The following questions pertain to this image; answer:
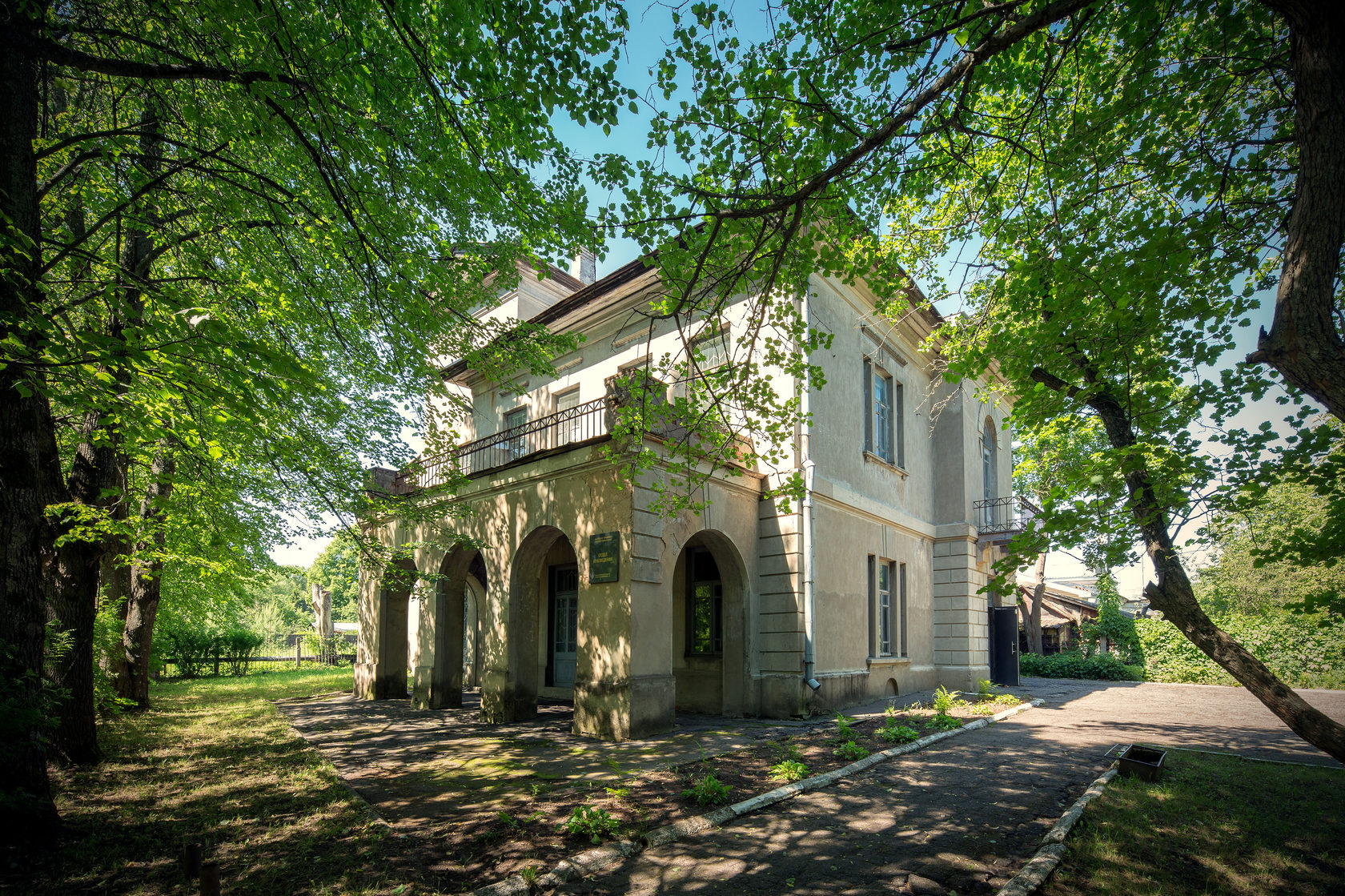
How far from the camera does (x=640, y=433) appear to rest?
7.14m

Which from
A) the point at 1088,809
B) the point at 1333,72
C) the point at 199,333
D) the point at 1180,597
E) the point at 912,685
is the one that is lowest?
the point at 912,685

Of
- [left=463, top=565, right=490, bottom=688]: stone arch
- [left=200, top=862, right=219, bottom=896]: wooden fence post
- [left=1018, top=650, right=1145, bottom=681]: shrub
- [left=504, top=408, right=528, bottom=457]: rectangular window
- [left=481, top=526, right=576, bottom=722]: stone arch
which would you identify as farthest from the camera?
[left=1018, top=650, right=1145, bottom=681]: shrub

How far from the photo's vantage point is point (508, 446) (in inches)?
698

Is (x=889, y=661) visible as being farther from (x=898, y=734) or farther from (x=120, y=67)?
(x=120, y=67)

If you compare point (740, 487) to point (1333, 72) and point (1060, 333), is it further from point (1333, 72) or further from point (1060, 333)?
point (1333, 72)

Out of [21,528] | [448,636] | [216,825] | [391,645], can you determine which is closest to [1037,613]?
[448,636]

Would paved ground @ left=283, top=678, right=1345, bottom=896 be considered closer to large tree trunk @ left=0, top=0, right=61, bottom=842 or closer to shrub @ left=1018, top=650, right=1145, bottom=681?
large tree trunk @ left=0, top=0, right=61, bottom=842

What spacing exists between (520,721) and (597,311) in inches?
342

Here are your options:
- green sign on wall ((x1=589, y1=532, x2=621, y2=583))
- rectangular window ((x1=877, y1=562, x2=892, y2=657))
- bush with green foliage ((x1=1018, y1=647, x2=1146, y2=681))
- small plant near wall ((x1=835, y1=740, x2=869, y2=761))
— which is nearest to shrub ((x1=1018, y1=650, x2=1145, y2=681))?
bush with green foliage ((x1=1018, y1=647, x2=1146, y2=681))

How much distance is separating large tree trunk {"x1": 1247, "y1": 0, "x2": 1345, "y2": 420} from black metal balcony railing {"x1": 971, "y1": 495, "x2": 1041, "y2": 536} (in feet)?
46.2

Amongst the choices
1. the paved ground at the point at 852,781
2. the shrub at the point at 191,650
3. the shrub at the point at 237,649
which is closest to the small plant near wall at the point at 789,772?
the paved ground at the point at 852,781

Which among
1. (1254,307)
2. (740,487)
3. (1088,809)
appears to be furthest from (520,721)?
(1254,307)

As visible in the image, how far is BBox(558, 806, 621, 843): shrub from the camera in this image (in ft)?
18.3

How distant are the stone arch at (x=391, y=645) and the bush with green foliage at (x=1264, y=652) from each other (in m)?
21.8
